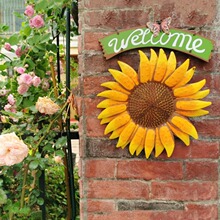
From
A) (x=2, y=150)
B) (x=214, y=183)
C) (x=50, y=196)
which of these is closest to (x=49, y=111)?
(x=2, y=150)

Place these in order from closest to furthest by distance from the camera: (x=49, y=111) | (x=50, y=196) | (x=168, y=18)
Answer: (x=168, y=18) → (x=49, y=111) → (x=50, y=196)

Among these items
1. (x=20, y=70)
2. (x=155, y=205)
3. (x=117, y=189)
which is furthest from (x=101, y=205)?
(x=20, y=70)

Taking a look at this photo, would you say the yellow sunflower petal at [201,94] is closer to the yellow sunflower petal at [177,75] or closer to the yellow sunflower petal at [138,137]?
the yellow sunflower petal at [177,75]

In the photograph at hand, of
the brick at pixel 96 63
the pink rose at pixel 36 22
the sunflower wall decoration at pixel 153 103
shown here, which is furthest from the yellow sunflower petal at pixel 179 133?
the pink rose at pixel 36 22

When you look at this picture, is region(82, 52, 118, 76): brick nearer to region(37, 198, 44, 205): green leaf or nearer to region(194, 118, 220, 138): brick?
region(194, 118, 220, 138): brick

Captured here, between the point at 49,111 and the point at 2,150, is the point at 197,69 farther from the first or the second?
the point at 2,150

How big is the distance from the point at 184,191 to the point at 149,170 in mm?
165

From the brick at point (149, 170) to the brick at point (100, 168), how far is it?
0.09 feet

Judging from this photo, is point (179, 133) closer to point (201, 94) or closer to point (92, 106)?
point (201, 94)

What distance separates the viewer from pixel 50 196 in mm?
2924

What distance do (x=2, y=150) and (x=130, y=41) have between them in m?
0.74

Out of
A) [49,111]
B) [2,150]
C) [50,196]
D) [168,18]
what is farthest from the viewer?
[50,196]

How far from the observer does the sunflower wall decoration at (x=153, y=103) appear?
→ 5.16ft

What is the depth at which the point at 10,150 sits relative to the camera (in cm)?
181
